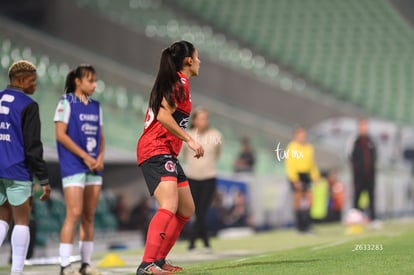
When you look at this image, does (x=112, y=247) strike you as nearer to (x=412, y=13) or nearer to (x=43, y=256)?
(x=43, y=256)

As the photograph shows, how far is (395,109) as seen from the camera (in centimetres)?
3625

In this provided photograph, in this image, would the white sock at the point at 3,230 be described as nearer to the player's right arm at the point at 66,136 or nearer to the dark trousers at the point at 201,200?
the player's right arm at the point at 66,136

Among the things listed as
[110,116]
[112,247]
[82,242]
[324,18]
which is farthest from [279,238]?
[324,18]

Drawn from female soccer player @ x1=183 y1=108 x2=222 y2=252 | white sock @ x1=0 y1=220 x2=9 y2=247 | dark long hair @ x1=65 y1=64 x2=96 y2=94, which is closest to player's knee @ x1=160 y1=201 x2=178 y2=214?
white sock @ x1=0 y1=220 x2=9 y2=247

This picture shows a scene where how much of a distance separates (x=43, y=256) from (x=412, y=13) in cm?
2773

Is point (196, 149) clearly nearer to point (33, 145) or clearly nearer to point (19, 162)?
point (33, 145)

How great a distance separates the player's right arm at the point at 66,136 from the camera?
9812 mm

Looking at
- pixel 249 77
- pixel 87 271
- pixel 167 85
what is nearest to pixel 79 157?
pixel 87 271

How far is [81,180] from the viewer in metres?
9.79

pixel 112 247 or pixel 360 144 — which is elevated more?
pixel 360 144

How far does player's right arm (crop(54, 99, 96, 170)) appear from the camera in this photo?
9812 millimetres

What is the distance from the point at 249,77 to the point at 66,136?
1013 inches

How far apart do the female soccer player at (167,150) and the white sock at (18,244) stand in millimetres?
1348

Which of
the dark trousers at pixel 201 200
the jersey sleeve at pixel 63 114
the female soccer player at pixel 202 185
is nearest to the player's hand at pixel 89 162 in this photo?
the jersey sleeve at pixel 63 114
